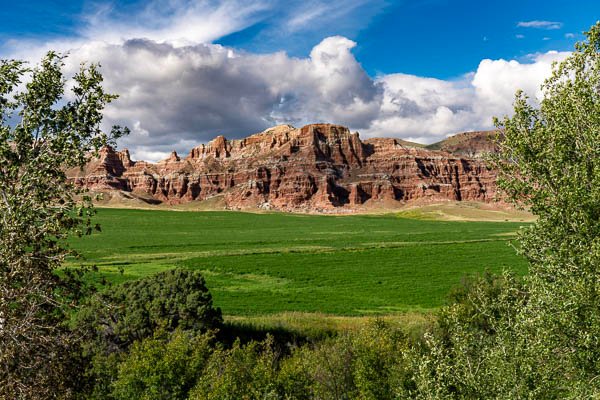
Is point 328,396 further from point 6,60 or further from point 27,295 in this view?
point 6,60

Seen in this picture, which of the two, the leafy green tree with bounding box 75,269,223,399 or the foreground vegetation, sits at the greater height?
the foreground vegetation

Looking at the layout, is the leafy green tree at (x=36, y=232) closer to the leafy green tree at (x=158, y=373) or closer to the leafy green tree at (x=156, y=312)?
the leafy green tree at (x=158, y=373)

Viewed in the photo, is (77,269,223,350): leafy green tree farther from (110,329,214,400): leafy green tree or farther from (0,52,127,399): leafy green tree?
(0,52,127,399): leafy green tree

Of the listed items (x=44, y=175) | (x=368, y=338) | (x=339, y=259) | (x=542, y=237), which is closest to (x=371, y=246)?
(x=339, y=259)

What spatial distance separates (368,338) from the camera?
32.5 metres

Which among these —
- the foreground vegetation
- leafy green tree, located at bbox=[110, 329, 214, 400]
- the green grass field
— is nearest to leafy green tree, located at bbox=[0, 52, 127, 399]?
the foreground vegetation

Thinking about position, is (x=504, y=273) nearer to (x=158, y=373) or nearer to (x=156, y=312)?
(x=158, y=373)

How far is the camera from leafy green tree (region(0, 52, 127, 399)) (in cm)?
1396

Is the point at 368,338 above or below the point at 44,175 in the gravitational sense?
below

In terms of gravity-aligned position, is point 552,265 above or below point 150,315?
above

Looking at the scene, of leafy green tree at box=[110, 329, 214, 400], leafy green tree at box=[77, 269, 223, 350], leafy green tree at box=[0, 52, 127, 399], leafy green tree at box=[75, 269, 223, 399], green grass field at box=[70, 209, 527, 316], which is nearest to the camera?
leafy green tree at box=[0, 52, 127, 399]

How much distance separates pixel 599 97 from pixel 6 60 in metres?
23.1

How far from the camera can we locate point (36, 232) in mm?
14797

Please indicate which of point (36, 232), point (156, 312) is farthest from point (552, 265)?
→ point (156, 312)
